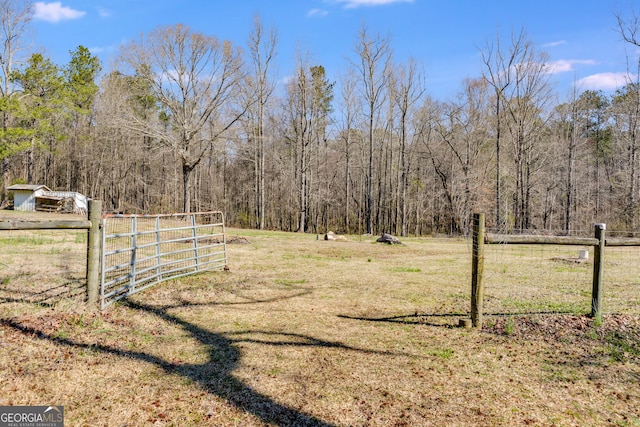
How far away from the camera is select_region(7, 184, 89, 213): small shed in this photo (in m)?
29.0

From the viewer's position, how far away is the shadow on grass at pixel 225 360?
317 cm

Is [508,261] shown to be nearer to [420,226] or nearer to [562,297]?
[562,297]

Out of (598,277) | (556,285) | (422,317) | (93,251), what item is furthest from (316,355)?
(556,285)

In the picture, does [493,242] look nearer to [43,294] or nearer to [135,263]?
[135,263]

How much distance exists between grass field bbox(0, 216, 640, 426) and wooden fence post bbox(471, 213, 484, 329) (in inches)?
10.2

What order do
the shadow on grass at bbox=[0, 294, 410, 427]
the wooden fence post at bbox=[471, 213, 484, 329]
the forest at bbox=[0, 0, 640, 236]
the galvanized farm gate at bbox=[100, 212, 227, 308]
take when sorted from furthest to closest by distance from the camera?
the forest at bbox=[0, 0, 640, 236] → the galvanized farm gate at bbox=[100, 212, 227, 308] → the wooden fence post at bbox=[471, 213, 484, 329] → the shadow on grass at bbox=[0, 294, 410, 427]

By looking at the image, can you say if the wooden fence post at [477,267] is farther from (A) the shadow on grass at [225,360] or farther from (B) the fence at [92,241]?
(B) the fence at [92,241]

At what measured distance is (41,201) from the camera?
96.8 feet

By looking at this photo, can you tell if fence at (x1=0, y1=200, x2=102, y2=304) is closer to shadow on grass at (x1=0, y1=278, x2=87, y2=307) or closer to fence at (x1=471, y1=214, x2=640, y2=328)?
shadow on grass at (x1=0, y1=278, x2=87, y2=307)

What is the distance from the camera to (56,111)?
3150 centimetres

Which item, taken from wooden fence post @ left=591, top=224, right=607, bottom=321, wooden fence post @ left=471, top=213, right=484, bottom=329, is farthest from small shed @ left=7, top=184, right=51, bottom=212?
wooden fence post @ left=591, top=224, right=607, bottom=321

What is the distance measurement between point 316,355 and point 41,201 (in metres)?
33.0

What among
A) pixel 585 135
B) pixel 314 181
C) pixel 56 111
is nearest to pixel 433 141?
pixel 314 181

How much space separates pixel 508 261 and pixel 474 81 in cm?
2250
